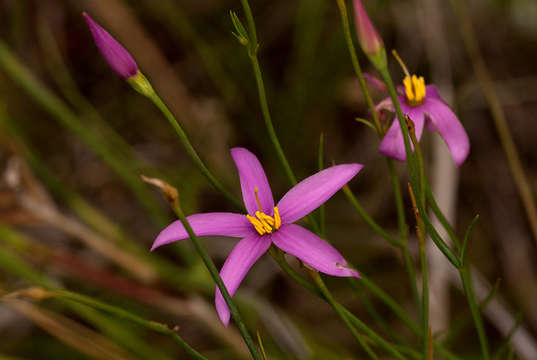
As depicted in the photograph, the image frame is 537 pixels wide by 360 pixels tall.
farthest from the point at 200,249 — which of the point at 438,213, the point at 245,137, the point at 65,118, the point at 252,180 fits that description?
the point at 245,137

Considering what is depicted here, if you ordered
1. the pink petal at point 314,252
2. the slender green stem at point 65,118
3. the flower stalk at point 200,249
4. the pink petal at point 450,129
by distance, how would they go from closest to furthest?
the flower stalk at point 200,249
the pink petal at point 314,252
the pink petal at point 450,129
the slender green stem at point 65,118

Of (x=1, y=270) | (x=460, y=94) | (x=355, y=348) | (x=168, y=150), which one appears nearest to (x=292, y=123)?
(x=168, y=150)

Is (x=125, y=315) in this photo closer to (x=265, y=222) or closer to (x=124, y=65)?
(x=265, y=222)

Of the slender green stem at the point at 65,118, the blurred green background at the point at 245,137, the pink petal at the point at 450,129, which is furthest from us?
the blurred green background at the point at 245,137

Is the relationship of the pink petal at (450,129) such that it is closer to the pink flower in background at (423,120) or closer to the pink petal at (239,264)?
the pink flower in background at (423,120)

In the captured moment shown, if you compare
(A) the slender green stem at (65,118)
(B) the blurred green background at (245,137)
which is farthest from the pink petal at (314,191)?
(B) the blurred green background at (245,137)

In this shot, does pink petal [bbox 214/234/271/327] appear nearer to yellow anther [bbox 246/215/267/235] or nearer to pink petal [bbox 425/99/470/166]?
yellow anther [bbox 246/215/267/235]

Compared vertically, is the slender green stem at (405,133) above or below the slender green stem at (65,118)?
below
